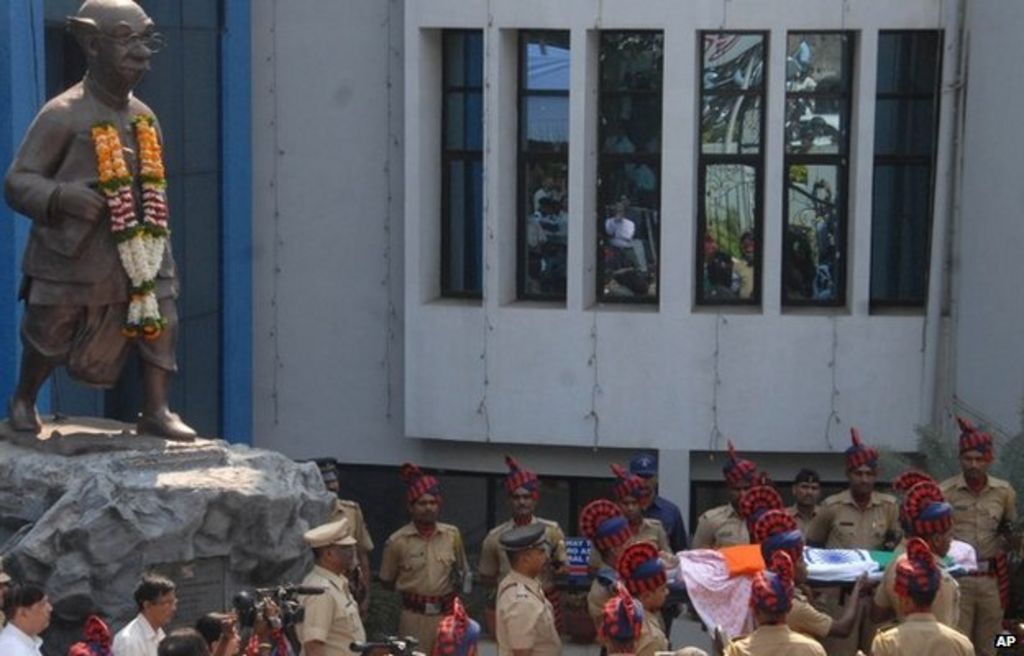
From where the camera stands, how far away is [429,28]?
1808 centimetres

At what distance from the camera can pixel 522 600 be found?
12055 mm

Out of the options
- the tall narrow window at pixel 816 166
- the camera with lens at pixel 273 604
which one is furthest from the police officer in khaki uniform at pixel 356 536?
the tall narrow window at pixel 816 166

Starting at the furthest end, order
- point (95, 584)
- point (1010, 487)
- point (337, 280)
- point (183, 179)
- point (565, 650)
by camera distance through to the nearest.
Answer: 1. point (337, 280)
2. point (183, 179)
3. point (565, 650)
4. point (1010, 487)
5. point (95, 584)

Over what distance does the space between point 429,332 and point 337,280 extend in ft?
3.16

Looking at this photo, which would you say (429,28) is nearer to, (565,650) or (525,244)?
(525,244)

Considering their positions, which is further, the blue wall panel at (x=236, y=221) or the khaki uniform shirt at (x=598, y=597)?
the blue wall panel at (x=236, y=221)

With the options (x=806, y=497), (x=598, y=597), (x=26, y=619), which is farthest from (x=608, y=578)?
(x=806, y=497)

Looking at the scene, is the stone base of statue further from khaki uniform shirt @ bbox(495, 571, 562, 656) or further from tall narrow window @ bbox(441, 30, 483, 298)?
tall narrow window @ bbox(441, 30, 483, 298)

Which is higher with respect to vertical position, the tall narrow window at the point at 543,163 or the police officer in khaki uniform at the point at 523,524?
the tall narrow window at the point at 543,163

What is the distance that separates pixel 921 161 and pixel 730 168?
141 cm

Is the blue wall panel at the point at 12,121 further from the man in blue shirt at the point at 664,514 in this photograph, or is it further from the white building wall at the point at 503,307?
the white building wall at the point at 503,307

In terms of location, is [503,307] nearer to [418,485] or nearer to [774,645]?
[418,485]

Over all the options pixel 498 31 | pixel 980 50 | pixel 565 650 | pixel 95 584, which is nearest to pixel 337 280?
pixel 498 31

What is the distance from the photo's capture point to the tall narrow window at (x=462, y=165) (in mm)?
18375
